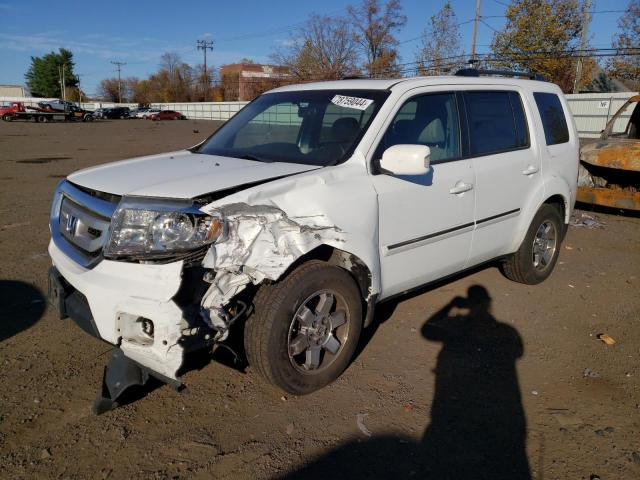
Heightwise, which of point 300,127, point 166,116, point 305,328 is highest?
point 166,116

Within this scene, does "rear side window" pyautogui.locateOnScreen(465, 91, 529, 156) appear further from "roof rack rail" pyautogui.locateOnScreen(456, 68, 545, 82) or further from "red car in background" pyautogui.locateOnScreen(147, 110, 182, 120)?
"red car in background" pyautogui.locateOnScreen(147, 110, 182, 120)

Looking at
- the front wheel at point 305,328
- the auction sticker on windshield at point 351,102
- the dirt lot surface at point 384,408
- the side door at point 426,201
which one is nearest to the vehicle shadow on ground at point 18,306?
the dirt lot surface at point 384,408

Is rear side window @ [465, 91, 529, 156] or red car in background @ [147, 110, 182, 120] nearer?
rear side window @ [465, 91, 529, 156]

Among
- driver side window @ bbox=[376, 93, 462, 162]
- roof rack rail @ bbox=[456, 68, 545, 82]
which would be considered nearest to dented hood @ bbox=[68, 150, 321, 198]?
driver side window @ bbox=[376, 93, 462, 162]

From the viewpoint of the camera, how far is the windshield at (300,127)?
138 inches

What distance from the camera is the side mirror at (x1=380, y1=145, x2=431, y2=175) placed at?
312cm

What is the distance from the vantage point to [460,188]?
12.6 ft

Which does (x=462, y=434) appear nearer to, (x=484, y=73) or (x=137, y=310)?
(x=137, y=310)

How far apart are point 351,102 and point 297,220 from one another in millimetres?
1273

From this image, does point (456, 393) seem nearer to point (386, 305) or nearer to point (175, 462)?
point (386, 305)

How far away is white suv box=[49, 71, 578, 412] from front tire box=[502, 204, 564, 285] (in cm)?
24

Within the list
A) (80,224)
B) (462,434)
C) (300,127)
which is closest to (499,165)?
(300,127)

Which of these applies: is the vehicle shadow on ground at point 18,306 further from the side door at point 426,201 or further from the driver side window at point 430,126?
the driver side window at point 430,126

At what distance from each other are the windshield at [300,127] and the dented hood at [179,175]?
0.72 ft
